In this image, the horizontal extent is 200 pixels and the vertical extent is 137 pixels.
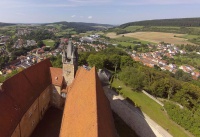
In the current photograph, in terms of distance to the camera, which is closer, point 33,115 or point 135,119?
point 33,115

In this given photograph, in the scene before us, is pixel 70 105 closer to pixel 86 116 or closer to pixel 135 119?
pixel 86 116

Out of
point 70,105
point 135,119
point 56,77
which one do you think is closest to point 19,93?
point 70,105

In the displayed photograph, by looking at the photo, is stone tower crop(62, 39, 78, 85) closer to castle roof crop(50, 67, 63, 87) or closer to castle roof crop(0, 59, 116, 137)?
castle roof crop(50, 67, 63, 87)

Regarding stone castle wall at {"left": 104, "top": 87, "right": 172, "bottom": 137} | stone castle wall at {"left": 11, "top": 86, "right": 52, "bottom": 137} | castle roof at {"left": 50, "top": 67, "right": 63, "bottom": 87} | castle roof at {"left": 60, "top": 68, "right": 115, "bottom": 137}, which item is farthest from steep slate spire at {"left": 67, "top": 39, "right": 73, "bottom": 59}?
stone castle wall at {"left": 104, "top": 87, "right": 172, "bottom": 137}

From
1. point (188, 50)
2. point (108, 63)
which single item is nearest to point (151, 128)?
point (108, 63)

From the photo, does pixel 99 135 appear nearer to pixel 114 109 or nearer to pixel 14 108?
pixel 14 108

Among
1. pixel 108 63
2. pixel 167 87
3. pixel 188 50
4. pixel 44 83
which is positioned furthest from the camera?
pixel 188 50

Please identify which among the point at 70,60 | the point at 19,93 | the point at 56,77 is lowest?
the point at 56,77
